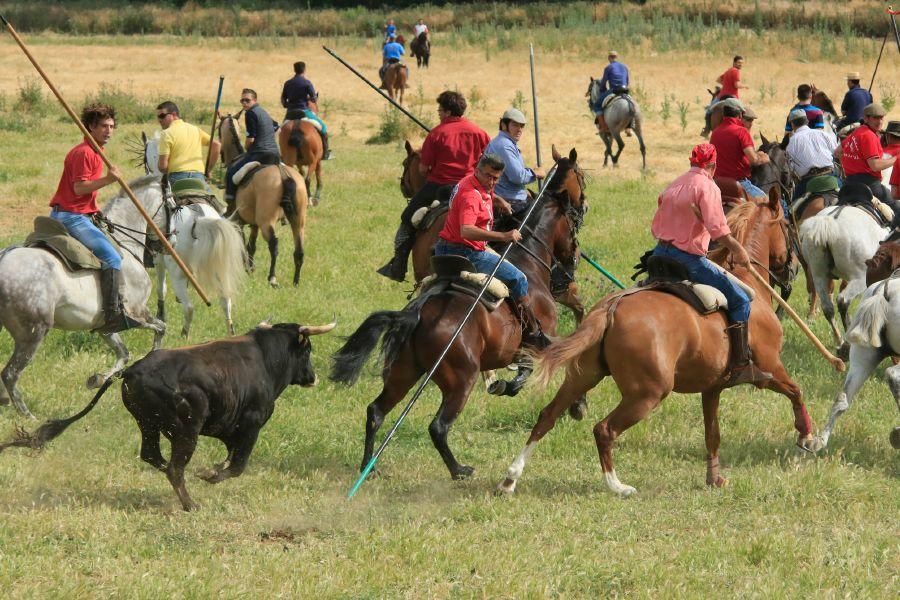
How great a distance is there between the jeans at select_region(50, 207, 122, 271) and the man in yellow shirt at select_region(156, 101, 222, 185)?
3182 millimetres

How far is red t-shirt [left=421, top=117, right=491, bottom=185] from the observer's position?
12.3 m

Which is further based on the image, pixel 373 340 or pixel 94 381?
pixel 94 381

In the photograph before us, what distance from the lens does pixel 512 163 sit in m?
11.5

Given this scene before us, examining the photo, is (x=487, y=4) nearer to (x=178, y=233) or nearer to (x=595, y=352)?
(x=178, y=233)

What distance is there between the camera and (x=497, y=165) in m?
9.25

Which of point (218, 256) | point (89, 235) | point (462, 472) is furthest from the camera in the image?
point (218, 256)

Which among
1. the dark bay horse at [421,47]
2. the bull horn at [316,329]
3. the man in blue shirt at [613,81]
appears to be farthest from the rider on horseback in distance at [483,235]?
the dark bay horse at [421,47]

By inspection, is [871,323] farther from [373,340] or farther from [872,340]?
[373,340]

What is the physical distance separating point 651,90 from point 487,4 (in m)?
22.9

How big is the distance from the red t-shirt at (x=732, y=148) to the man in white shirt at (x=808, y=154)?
2212mm

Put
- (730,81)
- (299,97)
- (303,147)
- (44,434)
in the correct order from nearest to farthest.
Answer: (44,434) → (303,147) → (299,97) → (730,81)

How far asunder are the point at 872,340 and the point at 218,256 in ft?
22.5

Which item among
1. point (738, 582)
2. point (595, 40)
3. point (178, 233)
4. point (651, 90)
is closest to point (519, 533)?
point (738, 582)

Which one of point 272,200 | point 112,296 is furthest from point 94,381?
point 272,200
